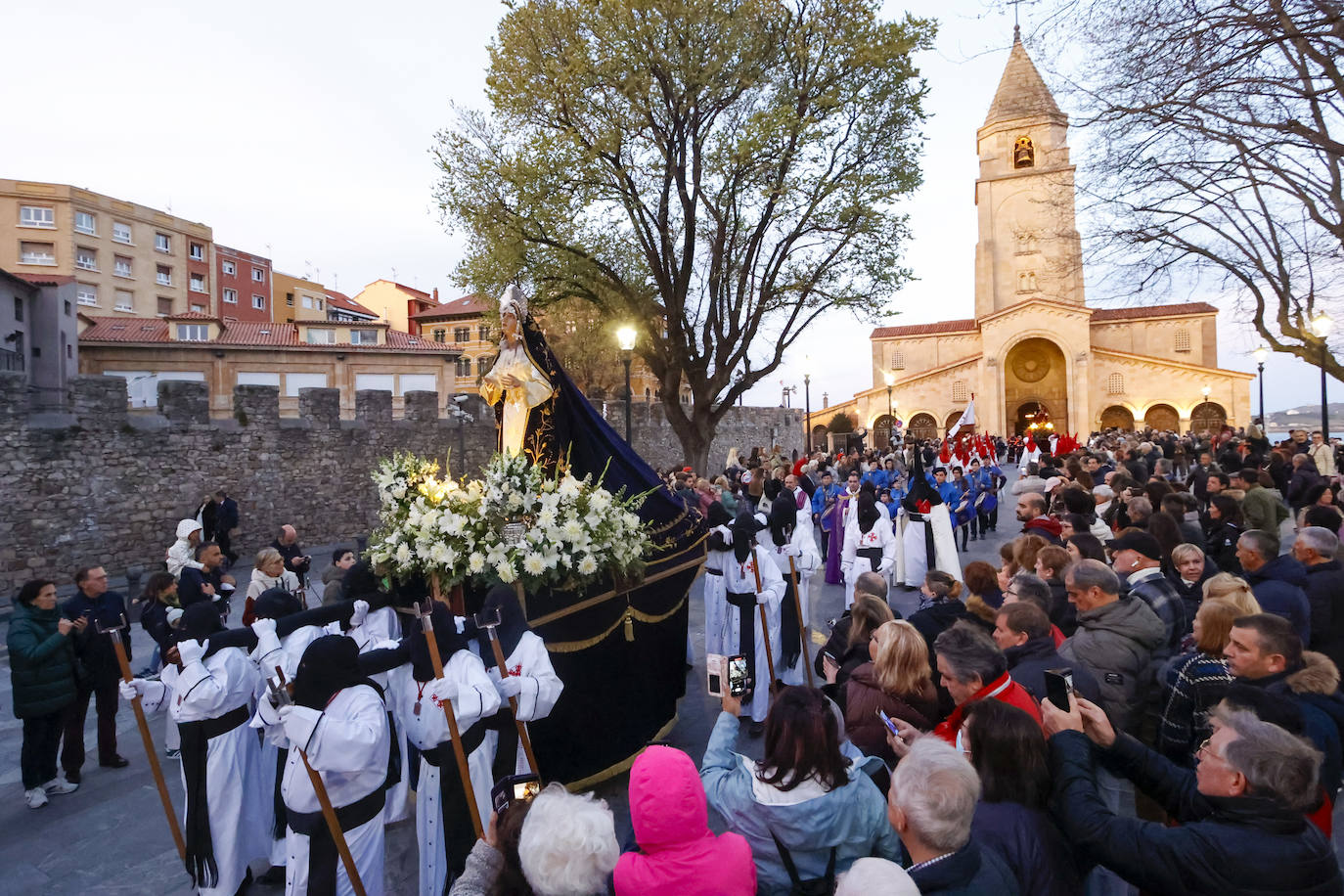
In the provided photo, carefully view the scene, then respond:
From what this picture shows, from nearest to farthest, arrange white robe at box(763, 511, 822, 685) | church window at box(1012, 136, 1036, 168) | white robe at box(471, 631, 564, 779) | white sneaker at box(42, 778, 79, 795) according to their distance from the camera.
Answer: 1. white robe at box(471, 631, 564, 779)
2. white sneaker at box(42, 778, 79, 795)
3. white robe at box(763, 511, 822, 685)
4. church window at box(1012, 136, 1036, 168)

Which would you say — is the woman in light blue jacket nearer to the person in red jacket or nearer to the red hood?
the person in red jacket

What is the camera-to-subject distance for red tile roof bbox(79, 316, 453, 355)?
31.8 m

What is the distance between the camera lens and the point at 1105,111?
10016 millimetres

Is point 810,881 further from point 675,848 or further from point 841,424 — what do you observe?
point 841,424

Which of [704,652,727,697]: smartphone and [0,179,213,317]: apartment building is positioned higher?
[0,179,213,317]: apartment building

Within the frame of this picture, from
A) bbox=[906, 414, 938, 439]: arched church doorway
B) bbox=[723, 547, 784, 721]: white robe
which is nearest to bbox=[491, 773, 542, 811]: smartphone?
bbox=[723, 547, 784, 721]: white robe

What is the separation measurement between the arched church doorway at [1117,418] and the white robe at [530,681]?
5785cm

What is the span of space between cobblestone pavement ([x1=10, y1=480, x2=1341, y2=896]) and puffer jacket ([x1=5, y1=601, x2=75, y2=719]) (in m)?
0.81

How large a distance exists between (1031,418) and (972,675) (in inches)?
2277

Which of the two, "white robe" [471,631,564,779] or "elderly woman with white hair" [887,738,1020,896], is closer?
"elderly woman with white hair" [887,738,1020,896]

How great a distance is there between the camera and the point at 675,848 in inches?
99.0

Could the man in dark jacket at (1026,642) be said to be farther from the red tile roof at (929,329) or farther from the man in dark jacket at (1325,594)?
the red tile roof at (929,329)

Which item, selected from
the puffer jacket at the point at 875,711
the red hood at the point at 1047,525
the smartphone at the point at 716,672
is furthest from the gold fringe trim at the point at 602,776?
the red hood at the point at 1047,525

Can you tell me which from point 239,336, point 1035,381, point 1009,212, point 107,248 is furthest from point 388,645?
point 1009,212
